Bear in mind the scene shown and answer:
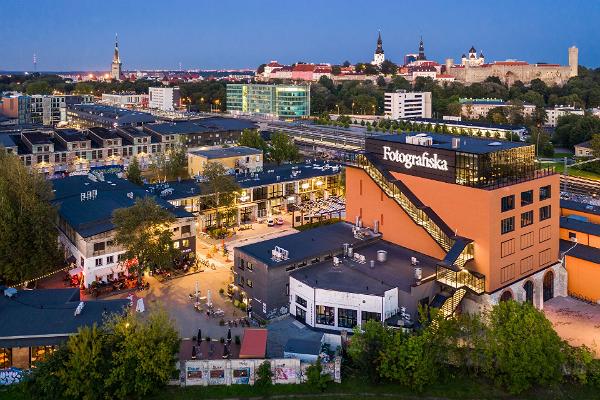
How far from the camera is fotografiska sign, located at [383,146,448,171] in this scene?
2188 cm

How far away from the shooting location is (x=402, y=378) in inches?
619

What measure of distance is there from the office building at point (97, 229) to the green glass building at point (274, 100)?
6667 centimetres

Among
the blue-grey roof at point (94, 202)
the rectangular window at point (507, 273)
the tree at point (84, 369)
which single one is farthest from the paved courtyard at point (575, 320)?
the blue-grey roof at point (94, 202)

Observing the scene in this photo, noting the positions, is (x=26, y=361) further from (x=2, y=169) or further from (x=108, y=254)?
(x=2, y=169)

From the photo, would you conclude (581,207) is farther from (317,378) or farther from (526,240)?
(317,378)

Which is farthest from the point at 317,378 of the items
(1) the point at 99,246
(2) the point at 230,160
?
(2) the point at 230,160

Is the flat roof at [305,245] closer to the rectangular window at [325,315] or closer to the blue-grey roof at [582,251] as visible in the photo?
the rectangular window at [325,315]

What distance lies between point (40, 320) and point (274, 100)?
3313 inches

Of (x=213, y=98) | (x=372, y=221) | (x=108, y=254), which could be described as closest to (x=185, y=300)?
(x=108, y=254)

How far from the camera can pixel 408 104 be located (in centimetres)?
9006

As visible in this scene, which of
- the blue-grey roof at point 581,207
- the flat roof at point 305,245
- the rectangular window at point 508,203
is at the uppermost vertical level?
the rectangular window at point 508,203

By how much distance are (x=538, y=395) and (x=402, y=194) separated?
953 cm

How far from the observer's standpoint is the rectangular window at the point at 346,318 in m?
19.3

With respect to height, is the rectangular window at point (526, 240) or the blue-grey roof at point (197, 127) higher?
the blue-grey roof at point (197, 127)
